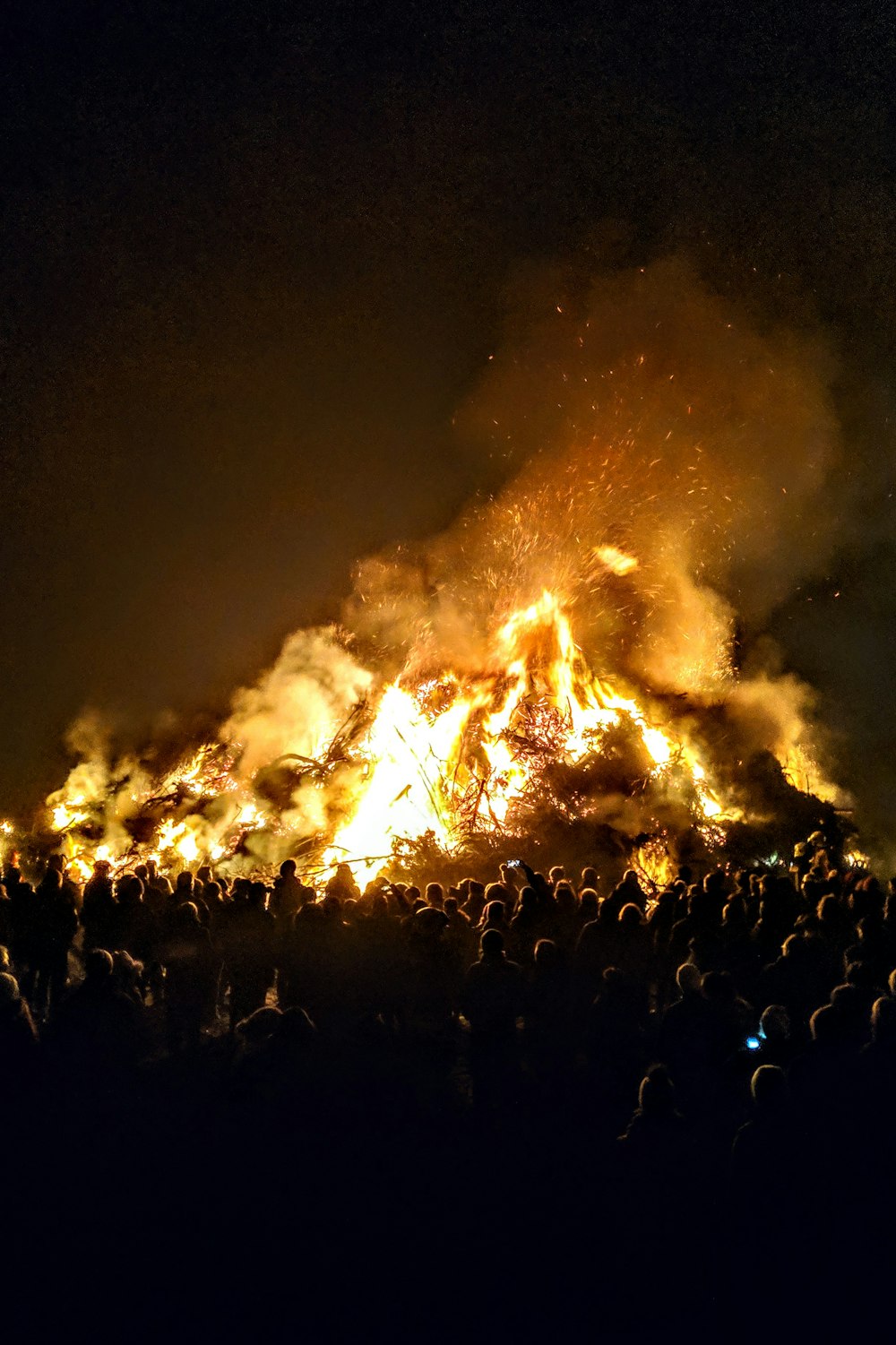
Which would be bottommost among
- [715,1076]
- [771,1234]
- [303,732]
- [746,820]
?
[771,1234]

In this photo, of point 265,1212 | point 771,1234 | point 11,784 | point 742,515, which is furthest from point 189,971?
point 742,515

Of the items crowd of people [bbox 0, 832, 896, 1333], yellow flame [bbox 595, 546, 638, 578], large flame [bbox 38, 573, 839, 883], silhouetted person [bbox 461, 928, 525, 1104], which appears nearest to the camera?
crowd of people [bbox 0, 832, 896, 1333]

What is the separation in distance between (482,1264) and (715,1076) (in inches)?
51.8

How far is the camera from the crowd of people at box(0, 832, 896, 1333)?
3586mm

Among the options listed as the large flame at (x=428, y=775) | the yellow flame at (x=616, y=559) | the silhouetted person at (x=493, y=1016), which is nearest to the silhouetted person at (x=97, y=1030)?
the silhouetted person at (x=493, y=1016)

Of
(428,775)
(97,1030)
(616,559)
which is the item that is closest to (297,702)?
(428,775)

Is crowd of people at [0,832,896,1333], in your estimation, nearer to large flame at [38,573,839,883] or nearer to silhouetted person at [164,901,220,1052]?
silhouetted person at [164,901,220,1052]

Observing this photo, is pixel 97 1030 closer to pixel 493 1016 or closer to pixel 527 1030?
pixel 493 1016

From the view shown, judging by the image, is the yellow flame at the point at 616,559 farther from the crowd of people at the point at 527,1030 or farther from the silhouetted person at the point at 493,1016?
the silhouetted person at the point at 493,1016

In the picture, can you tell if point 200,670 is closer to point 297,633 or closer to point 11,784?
point 297,633

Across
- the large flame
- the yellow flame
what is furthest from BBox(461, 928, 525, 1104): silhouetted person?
the yellow flame

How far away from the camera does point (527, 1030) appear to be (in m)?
4.64

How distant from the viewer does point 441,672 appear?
12.7 metres

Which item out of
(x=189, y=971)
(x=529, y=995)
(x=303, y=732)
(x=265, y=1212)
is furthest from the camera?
(x=303, y=732)
